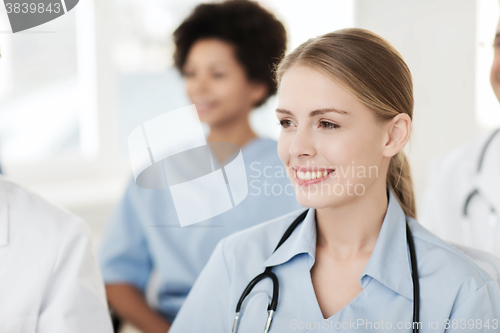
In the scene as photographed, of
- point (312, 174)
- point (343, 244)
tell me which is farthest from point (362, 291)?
point (312, 174)

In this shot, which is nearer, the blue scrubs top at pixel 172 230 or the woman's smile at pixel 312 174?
the woman's smile at pixel 312 174

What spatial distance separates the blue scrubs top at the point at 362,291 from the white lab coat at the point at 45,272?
0.62 feet

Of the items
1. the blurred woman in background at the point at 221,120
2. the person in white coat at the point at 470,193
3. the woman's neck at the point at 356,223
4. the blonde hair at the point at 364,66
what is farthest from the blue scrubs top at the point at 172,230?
the person in white coat at the point at 470,193

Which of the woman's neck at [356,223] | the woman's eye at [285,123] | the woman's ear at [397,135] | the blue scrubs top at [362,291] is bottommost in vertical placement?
the blue scrubs top at [362,291]

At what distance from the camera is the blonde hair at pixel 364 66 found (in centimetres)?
76

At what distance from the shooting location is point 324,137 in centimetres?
76

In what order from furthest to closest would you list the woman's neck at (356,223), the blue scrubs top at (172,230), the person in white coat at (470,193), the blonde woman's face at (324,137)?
the person in white coat at (470,193) < the blue scrubs top at (172,230) < the woman's neck at (356,223) < the blonde woman's face at (324,137)

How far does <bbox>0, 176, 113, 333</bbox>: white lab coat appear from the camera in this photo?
30.5 inches

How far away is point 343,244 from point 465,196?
1.90 feet

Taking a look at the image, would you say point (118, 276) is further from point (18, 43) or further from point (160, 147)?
point (18, 43)

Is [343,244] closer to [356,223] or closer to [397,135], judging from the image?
[356,223]

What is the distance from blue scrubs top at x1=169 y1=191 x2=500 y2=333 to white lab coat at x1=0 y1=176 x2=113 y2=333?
0.19m

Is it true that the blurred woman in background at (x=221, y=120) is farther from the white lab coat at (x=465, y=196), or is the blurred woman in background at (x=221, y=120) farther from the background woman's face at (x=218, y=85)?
the white lab coat at (x=465, y=196)

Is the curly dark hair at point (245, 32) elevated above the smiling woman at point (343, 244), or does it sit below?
above
